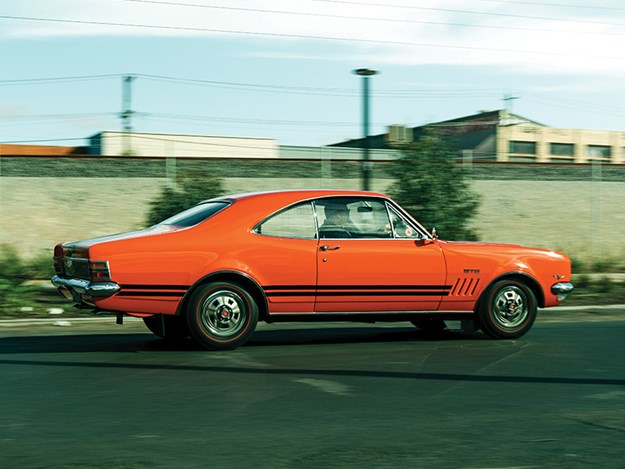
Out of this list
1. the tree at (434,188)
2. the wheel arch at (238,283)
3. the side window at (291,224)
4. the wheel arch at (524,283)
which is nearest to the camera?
the wheel arch at (238,283)

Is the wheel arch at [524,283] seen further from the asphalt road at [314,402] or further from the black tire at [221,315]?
the black tire at [221,315]

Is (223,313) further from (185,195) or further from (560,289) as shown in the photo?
(185,195)

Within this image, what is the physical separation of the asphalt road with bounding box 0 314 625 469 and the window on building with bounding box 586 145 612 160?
54642mm

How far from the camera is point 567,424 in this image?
6137mm

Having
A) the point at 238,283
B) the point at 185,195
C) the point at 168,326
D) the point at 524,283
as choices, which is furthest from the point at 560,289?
the point at 185,195

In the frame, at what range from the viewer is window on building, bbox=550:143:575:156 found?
62312 millimetres

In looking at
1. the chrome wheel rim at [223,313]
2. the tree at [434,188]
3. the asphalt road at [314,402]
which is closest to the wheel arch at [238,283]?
the chrome wheel rim at [223,313]

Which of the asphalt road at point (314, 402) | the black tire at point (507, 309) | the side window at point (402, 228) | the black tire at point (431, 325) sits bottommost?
the asphalt road at point (314, 402)

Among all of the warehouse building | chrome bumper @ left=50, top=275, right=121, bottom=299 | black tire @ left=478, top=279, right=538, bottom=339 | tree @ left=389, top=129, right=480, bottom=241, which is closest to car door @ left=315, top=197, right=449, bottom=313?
black tire @ left=478, top=279, right=538, bottom=339

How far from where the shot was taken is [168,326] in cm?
977

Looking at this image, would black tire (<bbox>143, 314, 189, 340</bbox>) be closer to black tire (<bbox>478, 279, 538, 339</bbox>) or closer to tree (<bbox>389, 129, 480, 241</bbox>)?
black tire (<bbox>478, 279, 538, 339</bbox>)

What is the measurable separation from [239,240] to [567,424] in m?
4.20

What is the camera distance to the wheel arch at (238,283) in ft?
30.2

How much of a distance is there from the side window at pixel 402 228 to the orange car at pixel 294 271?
0.01 m
